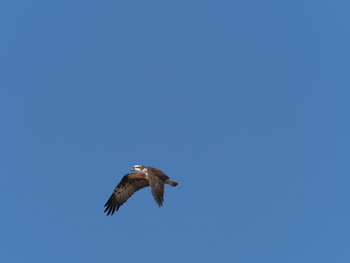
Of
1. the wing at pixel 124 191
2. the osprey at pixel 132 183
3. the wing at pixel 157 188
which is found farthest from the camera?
the wing at pixel 124 191

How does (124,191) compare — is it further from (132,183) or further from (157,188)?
(157,188)

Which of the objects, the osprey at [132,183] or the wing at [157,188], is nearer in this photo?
the wing at [157,188]

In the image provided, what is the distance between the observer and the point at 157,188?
65.8 feet

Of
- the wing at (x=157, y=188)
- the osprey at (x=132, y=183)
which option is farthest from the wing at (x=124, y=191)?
the wing at (x=157, y=188)

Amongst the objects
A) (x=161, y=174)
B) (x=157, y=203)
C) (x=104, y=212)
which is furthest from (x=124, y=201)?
(x=157, y=203)

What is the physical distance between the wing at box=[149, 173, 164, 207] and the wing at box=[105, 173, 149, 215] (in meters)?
1.94

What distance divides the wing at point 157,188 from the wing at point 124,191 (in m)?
1.94

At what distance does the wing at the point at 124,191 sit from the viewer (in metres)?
23.1

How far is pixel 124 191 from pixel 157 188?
3.78m

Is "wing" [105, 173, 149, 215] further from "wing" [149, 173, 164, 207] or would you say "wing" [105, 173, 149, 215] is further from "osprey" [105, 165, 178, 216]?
"wing" [149, 173, 164, 207]

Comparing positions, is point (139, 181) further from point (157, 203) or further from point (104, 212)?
point (157, 203)

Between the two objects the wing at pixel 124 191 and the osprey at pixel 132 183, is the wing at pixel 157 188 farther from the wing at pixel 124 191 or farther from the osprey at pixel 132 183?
the wing at pixel 124 191

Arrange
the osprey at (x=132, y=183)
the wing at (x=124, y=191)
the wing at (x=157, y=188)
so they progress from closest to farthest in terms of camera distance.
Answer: the wing at (x=157, y=188) → the osprey at (x=132, y=183) → the wing at (x=124, y=191)

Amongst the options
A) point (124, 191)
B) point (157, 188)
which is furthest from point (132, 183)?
point (157, 188)
